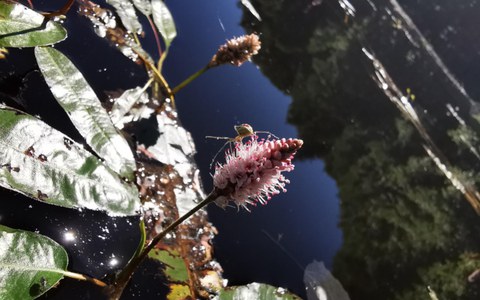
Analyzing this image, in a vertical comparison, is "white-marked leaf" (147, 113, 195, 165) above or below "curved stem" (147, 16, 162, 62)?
below

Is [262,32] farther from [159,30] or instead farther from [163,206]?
[163,206]

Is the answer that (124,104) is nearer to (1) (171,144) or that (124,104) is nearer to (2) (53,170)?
(1) (171,144)

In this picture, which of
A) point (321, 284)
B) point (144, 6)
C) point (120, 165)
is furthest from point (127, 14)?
point (321, 284)

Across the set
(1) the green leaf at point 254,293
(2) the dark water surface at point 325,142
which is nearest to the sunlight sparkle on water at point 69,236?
(2) the dark water surface at point 325,142

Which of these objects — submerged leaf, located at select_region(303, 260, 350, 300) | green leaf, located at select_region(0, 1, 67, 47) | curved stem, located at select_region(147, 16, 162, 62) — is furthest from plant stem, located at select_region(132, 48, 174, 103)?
submerged leaf, located at select_region(303, 260, 350, 300)

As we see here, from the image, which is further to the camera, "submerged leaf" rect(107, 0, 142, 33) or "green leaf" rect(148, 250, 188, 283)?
"submerged leaf" rect(107, 0, 142, 33)

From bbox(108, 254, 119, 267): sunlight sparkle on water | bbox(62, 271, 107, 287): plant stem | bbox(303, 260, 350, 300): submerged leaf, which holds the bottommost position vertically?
bbox(303, 260, 350, 300): submerged leaf

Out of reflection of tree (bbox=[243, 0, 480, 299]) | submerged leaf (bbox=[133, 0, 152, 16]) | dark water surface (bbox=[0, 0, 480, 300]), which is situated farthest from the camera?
reflection of tree (bbox=[243, 0, 480, 299])

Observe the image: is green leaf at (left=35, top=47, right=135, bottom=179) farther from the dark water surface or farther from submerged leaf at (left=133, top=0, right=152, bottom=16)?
submerged leaf at (left=133, top=0, right=152, bottom=16)
